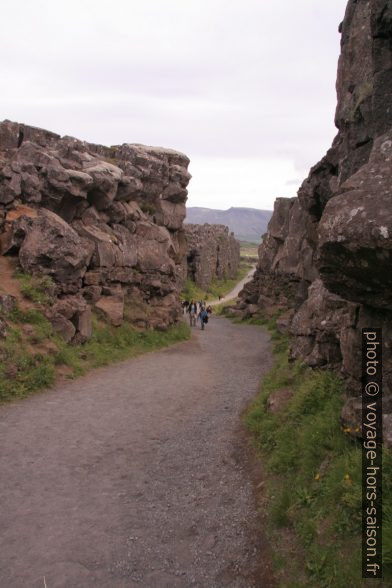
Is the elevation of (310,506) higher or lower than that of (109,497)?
higher

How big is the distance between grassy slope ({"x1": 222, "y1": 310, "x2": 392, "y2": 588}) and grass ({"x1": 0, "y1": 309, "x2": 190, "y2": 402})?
9.66 metres

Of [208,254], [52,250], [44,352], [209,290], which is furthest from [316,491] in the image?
[208,254]

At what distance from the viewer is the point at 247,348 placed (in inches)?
1155

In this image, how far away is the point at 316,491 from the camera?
820cm

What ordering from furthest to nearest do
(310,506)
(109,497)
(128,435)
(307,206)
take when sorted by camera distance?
(307,206)
(128,435)
(109,497)
(310,506)

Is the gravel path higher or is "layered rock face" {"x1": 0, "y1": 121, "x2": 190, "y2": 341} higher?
"layered rock face" {"x1": 0, "y1": 121, "x2": 190, "y2": 341}

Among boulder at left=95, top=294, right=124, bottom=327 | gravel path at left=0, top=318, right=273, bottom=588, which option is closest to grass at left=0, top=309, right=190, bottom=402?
boulder at left=95, top=294, right=124, bottom=327

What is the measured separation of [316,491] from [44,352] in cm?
1445

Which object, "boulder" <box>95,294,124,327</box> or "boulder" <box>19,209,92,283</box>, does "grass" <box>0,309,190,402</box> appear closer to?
"boulder" <box>95,294,124,327</box>

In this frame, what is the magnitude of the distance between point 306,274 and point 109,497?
1961 centimetres

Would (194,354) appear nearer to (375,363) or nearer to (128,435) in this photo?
(128,435)

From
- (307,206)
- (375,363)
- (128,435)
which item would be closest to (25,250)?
(128,435)

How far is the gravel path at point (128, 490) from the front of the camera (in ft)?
24.4

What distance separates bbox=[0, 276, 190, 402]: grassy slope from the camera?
56.9 ft
